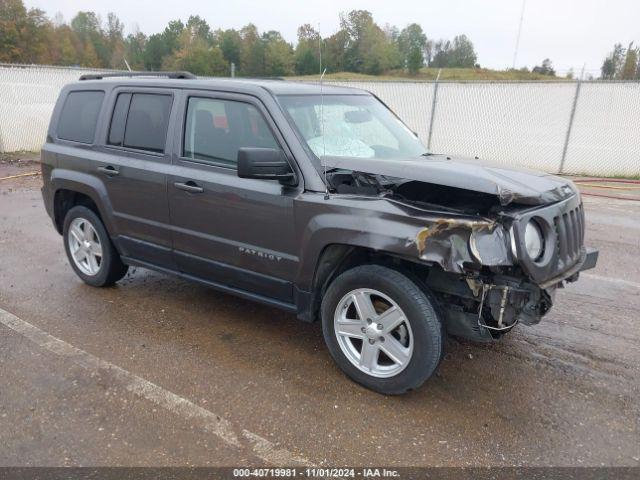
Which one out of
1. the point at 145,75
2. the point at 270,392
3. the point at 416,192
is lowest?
the point at 270,392

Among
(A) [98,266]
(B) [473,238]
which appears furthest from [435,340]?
(A) [98,266]

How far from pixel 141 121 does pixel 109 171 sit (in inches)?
20.9

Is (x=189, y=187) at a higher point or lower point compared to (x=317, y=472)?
higher

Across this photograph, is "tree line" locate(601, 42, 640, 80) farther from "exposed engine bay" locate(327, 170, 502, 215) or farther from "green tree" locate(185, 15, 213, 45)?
"green tree" locate(185, 15, 213, 45)

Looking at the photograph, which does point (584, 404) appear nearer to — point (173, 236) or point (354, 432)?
point (354, 432)

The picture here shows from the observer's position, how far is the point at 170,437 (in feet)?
9.58

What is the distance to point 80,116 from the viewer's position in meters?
4.96

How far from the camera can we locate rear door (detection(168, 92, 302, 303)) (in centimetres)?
365

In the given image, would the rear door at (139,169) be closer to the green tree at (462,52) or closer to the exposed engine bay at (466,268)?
the exposed engine bay at (466,268)

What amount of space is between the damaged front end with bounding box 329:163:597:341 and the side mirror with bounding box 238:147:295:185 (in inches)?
12.2

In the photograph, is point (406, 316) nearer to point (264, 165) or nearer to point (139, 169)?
point (264, 165)

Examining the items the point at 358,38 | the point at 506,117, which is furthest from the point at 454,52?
the point at 358,38

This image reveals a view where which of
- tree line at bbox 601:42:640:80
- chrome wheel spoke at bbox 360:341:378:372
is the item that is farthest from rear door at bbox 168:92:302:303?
tree line at bbox 601:42:640:80

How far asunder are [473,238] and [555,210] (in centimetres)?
64
